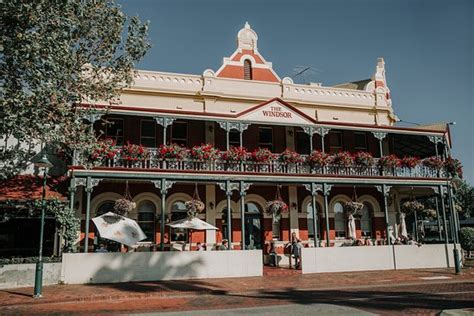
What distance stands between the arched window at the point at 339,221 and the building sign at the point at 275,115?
4764mm

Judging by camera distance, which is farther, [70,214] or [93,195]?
[93,195]

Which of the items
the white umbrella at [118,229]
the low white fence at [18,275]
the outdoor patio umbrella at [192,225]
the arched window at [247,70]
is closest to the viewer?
the low white fence at [18,275]

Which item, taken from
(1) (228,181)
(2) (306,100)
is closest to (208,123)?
(1) (228,181)

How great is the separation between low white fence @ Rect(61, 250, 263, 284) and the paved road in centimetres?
322

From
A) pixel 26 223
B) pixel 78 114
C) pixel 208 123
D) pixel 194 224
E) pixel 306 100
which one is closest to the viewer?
pixel 78 114

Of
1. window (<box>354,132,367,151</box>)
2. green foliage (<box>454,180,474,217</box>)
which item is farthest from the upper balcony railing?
green foliage (<box>454,180,474,217</box>)

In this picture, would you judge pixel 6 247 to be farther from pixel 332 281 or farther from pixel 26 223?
pixel 332 281

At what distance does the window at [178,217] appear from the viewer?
61.6 feet

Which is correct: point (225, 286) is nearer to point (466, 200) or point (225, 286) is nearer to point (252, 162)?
point (252, 162)

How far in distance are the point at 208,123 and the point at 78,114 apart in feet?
25.1

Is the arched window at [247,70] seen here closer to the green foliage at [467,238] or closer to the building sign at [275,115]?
the building sign at [275,115]

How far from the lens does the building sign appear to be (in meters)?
18.8

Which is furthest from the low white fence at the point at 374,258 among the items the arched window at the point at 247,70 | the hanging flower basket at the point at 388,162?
the arched window at the point at 247,70

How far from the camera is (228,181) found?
57.3 ft
